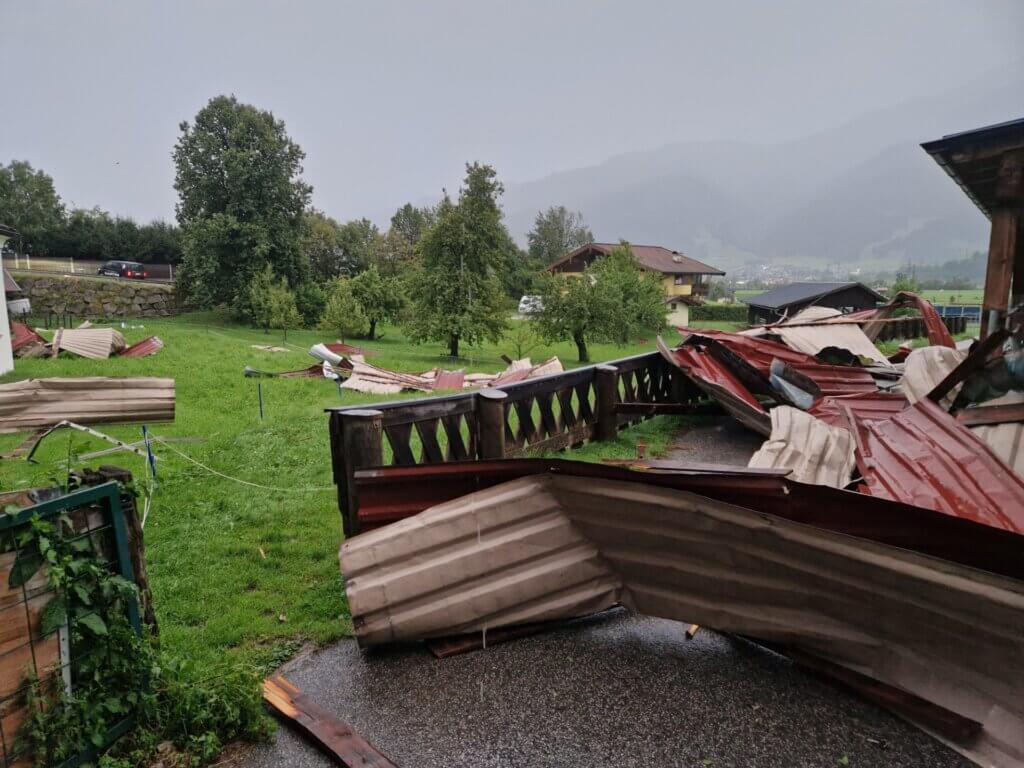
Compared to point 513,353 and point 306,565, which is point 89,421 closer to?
point 306,565

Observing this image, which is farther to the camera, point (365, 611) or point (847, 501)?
point (365, 611)

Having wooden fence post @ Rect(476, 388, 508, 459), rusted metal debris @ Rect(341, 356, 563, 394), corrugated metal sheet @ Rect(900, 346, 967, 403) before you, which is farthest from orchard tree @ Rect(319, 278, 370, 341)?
corrugated metal sheet @ Rect(900, 346, 967, 403)

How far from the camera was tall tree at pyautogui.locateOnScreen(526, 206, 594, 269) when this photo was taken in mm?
81625

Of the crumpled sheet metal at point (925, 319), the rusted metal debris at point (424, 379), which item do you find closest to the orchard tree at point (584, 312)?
the rusted metal debris at point (424, 379)

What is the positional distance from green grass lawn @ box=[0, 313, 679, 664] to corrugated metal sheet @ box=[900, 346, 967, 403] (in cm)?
289

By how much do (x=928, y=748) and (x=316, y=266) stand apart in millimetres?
59553

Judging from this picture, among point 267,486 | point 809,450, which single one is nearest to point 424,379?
point 267,486

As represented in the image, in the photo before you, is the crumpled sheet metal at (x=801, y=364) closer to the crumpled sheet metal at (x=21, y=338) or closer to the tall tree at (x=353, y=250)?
the crumpled sheet metal at (x=21, y=338)

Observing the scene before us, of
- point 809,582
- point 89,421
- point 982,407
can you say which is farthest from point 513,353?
point 809,582

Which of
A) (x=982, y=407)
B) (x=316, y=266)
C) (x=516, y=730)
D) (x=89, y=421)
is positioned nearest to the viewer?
(x=516, y=730)

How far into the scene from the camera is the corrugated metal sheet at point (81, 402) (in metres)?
7.74

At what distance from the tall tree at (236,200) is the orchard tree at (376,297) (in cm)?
639

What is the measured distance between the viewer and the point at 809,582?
2.89m

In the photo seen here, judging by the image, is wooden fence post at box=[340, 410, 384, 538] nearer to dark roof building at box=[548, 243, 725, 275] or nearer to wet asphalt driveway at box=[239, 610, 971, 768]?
wet asphalt driveway at box=[239, 610, 971, 768]
